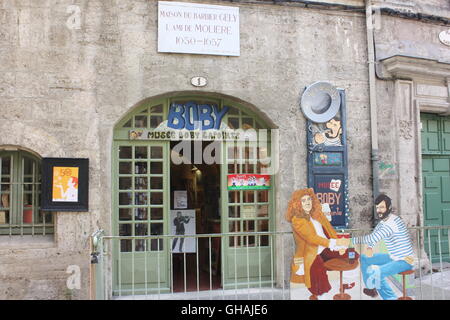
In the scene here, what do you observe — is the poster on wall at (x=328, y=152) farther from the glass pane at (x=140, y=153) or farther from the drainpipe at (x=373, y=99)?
the glass pane at (x=140, y=153)

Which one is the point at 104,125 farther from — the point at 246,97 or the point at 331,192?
the point at 331,192

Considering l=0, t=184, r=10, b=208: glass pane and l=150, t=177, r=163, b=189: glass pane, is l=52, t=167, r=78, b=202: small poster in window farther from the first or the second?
l=150, t=177, r=163, b=189: glass pane

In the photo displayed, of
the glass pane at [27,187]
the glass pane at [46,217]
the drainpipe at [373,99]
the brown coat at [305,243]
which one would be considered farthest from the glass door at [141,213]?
the drainpipe at [373,99]

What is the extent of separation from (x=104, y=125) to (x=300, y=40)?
11.9 ft

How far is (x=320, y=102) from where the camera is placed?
8359 millimetres

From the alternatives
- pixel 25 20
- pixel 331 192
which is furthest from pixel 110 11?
pixel 331 192

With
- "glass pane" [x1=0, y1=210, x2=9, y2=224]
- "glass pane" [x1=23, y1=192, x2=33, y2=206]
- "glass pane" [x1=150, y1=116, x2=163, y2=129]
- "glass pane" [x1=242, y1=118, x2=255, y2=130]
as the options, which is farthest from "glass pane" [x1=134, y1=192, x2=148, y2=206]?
"glass pane" [x1=242, y1=118, x2=255, y2=130]

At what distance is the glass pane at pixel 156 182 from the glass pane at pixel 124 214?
21.6 inches

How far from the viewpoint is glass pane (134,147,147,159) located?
7.90 meters

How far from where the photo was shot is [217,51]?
7934mm

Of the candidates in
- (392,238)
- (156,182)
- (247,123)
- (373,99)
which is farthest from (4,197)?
(373,99)

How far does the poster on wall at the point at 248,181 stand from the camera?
27.0ft

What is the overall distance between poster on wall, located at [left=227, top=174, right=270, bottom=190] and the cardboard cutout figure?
8.63 ft
